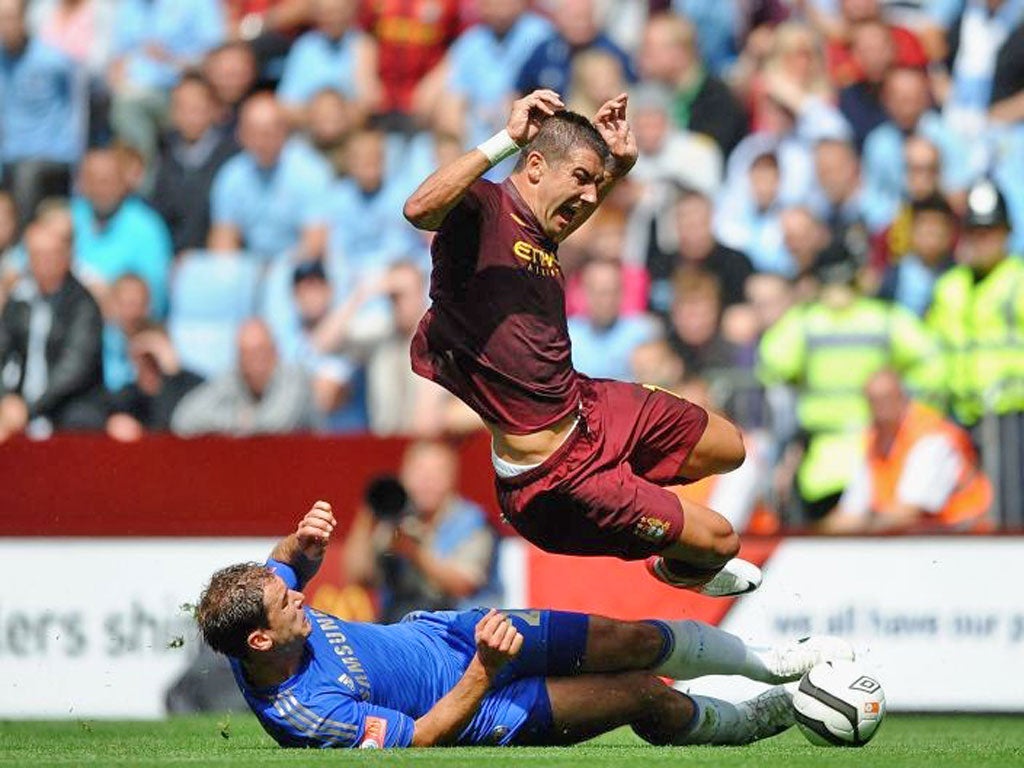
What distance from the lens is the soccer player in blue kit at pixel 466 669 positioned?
8070 millimetres

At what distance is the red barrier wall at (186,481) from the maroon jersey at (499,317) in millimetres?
3542

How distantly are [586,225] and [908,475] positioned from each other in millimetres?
3527

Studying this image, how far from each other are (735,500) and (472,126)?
4.55 meters

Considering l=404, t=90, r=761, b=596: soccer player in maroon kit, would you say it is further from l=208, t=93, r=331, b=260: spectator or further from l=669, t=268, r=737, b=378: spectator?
l=208, t=93, r=331, b=260: spectator

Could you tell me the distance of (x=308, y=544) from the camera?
839 cm

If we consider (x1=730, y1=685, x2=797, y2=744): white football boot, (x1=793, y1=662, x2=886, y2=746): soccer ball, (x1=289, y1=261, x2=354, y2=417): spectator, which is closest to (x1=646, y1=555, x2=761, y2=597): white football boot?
(x1=730, y1=685, x2=797, y2=744): white football boot

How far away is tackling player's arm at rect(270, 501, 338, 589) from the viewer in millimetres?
8352

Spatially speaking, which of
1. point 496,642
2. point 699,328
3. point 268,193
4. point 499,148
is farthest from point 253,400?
point 496,642

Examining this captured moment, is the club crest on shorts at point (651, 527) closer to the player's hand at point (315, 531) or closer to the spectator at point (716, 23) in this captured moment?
the player's hand at point (315, 531)

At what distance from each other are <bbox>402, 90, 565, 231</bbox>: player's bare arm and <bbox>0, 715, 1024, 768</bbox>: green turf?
214 cm

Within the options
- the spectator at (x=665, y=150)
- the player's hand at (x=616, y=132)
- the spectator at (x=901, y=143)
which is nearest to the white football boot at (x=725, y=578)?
the player's hand at (x=616, y=132)

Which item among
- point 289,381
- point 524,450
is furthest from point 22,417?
point 524,450

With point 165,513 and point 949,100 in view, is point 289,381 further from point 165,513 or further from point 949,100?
point 949,100

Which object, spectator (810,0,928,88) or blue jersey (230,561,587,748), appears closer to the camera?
blue jersey (230,561,587,748)
